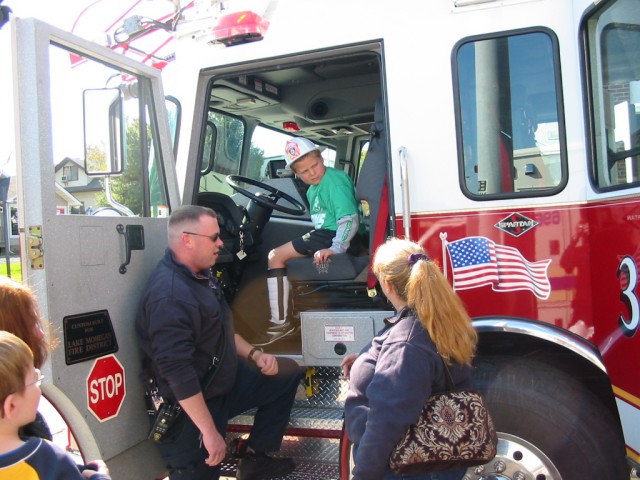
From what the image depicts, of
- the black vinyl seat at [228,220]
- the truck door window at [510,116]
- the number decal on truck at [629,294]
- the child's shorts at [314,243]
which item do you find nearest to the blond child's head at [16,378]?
the truck door window at [510,116]

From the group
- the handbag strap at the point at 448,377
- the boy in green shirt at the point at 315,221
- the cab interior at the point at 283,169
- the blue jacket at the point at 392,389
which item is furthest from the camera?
the boy in green shirt at the point at 315,221

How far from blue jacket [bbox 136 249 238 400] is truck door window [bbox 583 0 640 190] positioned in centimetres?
186

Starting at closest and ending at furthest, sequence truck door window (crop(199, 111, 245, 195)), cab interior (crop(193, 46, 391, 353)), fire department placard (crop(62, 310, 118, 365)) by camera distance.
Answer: fire department placard (crop(62, 310, 118, 365))
cab interior (crop(193, 46, 391, 353))
truck door window (crop(199, 111, 245, 195))

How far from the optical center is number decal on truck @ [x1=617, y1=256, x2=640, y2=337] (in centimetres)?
236

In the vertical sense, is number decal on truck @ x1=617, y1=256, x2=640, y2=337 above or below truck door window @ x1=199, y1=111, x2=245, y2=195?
below

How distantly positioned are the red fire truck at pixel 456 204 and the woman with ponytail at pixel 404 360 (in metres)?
0.69

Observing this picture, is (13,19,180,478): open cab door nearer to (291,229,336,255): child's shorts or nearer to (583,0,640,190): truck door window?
(291,229,336,255): child's shorts

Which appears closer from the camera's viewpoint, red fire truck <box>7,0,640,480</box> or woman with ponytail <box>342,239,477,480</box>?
woman with ponytail <box>342,239,477,480</box>

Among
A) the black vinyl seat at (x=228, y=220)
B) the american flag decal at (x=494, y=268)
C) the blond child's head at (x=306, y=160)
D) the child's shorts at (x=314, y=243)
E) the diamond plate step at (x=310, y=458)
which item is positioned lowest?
the diamond plate step at (x=310, y=458)

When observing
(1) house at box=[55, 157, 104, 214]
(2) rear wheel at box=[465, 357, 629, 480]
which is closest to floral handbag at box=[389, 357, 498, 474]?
(2) rear wheel at box=[465, 357, 629, 480]

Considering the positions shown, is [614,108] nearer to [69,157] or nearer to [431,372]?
[431,372]

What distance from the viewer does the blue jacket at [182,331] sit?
261 centimetres

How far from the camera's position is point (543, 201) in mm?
2678

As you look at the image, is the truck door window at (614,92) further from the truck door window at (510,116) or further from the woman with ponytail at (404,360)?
the woman with ponytail at (404,360)
